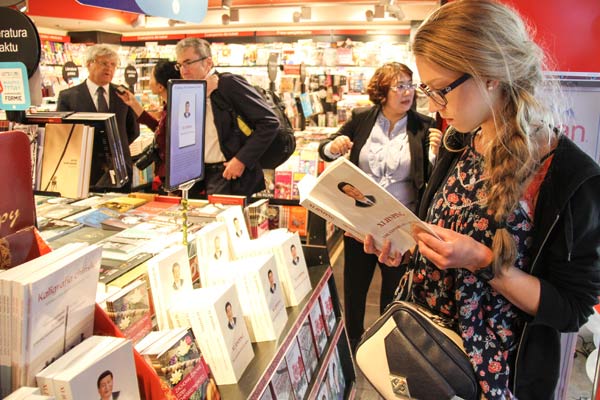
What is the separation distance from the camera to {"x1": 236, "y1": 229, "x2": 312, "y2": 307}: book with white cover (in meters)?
1.91

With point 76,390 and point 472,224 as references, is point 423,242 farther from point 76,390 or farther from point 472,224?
point 76,390

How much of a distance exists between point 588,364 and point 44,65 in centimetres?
841

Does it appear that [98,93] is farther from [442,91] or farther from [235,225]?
[442,91]

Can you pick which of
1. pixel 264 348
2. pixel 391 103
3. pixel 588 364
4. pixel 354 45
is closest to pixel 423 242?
pixel 264 348

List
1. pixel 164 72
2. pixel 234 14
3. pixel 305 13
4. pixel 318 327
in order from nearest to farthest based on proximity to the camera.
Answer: pixel 318 327
pixel 164 72
pixel 305 13
pixel 234 14

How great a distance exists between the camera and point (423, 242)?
1356 mm

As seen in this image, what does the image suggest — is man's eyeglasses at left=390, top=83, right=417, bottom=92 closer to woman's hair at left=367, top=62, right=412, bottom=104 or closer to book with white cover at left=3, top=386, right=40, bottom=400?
woman's hair at left=367, top=62, right=412, bottom=104

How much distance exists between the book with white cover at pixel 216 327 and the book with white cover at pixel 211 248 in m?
0.26

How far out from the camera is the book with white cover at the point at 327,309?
2.29 metres

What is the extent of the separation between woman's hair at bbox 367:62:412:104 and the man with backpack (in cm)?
→ 67

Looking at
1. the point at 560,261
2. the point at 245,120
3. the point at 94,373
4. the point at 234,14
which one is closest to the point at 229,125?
the point at 245,120

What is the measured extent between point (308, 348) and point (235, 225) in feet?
1.85

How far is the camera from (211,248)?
1.77 metres

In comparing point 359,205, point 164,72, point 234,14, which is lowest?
point 359,205
